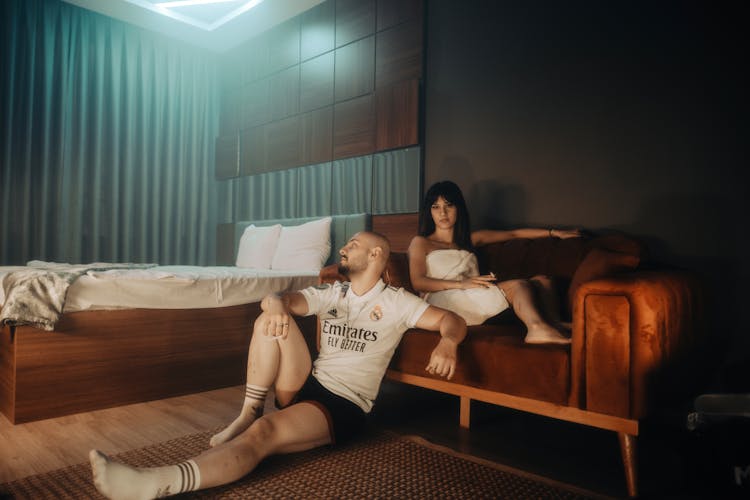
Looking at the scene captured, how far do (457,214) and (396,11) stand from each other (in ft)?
5.96

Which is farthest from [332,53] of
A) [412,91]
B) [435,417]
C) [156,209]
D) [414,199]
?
[435,417]

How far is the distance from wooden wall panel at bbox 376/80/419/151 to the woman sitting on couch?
0.94 m

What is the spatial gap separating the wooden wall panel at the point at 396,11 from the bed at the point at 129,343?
6.63 feet

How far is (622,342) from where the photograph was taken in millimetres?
1383

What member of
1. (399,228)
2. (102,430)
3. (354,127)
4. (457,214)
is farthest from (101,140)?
(457,214)

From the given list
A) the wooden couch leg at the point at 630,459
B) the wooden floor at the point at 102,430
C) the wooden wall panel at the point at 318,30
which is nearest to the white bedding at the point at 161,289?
the wooden floor at the point at 102,430

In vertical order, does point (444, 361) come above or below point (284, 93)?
below

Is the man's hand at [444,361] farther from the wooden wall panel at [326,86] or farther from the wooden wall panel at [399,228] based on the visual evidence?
the wooden wall panel at [326,86]

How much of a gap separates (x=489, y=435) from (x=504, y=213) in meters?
1.37

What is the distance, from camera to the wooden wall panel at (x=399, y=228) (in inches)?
125

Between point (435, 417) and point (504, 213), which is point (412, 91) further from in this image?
point (435, 417)

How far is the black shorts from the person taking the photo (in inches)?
60.0

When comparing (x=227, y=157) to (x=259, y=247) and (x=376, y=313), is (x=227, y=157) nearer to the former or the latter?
(x=259, y=247)

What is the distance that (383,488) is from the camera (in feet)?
4.55
